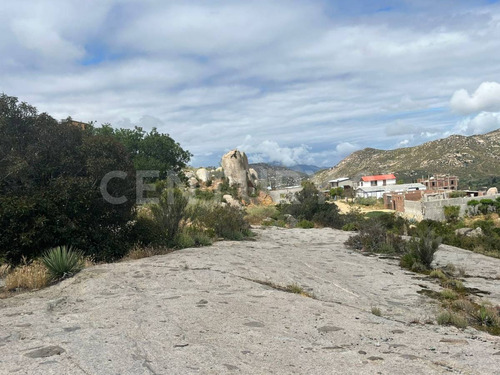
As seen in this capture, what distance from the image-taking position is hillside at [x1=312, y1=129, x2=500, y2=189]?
325 feet

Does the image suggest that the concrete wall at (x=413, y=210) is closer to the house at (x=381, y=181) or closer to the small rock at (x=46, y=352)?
the house at (x=381, y=181)

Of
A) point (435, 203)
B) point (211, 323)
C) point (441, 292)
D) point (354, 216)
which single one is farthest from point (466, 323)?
point (435, 203)

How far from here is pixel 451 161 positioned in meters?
108

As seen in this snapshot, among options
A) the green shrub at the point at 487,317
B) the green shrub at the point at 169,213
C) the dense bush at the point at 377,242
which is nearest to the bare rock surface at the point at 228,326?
the green shrub at the point at 487,317

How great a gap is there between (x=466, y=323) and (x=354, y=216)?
2336 cm

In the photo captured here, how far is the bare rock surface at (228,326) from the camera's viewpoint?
4.84m

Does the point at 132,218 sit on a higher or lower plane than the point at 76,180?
lower

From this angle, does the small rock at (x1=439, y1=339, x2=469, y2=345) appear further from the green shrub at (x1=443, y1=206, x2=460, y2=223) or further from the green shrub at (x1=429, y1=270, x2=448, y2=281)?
the green shrub at (x1=443, y1=206, x2=460, y2=223)

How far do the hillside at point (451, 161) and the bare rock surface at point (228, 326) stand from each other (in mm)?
85103

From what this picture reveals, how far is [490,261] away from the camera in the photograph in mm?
15531

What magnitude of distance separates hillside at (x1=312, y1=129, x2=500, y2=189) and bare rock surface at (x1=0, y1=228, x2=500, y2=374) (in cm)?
8510

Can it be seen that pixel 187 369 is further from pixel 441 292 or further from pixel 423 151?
pixel 423 151

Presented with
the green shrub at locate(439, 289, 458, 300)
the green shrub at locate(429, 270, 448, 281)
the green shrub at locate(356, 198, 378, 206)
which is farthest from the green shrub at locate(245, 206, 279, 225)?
the green shrub at locate(356, 198, 378, 206)

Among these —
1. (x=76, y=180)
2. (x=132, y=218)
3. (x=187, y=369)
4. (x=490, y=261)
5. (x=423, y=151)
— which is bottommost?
(x=490, y=261)
